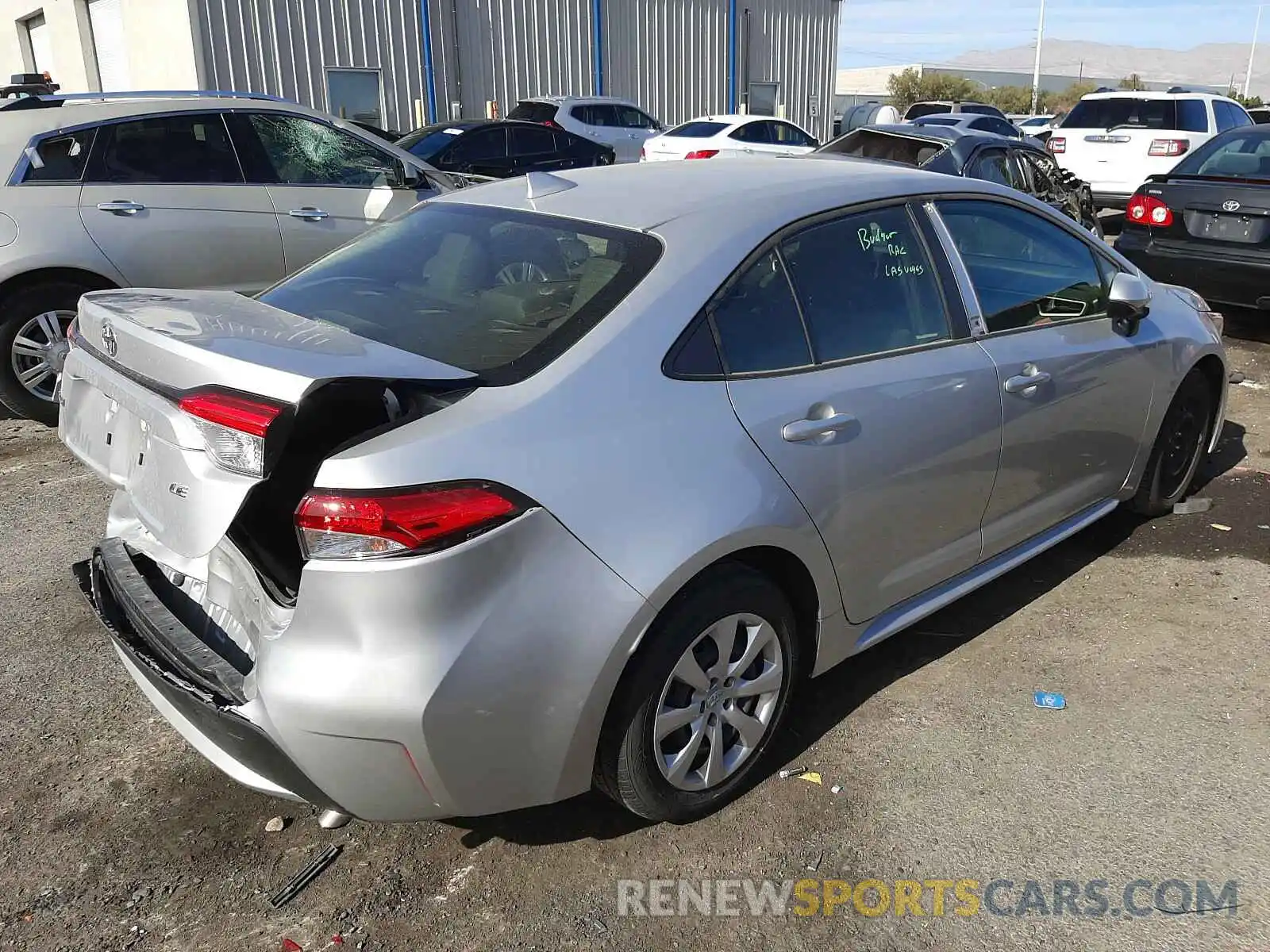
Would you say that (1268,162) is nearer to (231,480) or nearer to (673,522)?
(673,522)

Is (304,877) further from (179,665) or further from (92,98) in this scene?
(92,98)

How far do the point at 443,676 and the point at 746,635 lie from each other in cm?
91

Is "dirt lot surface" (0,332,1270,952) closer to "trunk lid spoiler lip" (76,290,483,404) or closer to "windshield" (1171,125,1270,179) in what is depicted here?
"trunk lid spoiler lip" (76,290,483,404)

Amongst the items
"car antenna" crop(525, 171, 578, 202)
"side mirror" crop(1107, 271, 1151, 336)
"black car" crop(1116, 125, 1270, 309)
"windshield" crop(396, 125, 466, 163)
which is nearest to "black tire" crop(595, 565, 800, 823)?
"car antenna" crop(525, 171, 578, 202)

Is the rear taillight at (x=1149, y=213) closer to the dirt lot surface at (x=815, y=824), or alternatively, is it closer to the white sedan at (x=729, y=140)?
the dirt lot surface at (x=815, y=824)

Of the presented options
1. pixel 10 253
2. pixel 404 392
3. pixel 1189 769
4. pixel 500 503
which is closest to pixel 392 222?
pixel 404 392

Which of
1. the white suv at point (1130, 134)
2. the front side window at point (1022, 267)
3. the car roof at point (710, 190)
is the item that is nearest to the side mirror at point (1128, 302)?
the front side window at point (1022, 267)

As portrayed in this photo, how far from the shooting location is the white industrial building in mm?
19797

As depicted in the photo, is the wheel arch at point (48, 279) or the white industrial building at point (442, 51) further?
the white industrial building at point (442, 51)

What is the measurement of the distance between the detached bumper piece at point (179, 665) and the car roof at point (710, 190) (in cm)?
150

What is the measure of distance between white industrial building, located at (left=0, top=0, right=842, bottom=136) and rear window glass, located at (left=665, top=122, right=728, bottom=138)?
19.2 feet

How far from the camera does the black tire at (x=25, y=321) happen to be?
578cm

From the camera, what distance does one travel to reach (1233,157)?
316 inches

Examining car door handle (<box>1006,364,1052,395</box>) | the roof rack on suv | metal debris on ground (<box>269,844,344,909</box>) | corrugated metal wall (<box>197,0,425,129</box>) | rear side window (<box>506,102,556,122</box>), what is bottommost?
metal debris on ground (<box>269,844,344,909</box>)
